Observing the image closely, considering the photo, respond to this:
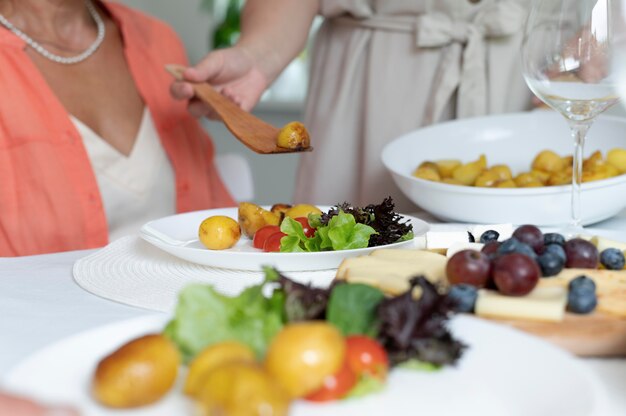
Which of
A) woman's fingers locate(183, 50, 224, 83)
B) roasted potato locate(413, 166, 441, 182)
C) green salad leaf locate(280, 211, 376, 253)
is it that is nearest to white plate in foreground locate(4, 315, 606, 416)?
green salad leaf locate(280, 211, 376, 253)

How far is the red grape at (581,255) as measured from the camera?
0.82 meters

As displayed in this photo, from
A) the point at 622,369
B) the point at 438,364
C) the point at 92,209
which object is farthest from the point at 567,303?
the point at 92,209

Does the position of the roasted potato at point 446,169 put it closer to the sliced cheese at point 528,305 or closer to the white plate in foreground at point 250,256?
the white plate in foreground at point 250,256

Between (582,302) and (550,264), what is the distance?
8cm

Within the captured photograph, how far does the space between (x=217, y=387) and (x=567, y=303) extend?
364 mm

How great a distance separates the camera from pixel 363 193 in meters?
Answer: 1.80

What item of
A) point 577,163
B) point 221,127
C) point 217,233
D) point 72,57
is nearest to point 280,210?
point 217,233

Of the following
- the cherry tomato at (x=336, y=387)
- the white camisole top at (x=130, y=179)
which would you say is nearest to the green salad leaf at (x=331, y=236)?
the cherry tomato at (x=336, y=387)

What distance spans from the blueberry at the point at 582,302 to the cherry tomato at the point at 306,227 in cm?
41

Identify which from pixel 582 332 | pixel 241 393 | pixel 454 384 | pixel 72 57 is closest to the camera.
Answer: pixel 241 393

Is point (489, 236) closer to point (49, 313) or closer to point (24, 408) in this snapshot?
point (49, 313)

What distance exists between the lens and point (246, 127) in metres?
1.29

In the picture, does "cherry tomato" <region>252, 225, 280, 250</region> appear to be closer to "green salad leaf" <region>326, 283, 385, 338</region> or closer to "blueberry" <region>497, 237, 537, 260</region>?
"blueberry" <region>497, 237, 537, 260</region>

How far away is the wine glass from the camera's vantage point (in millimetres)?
972
